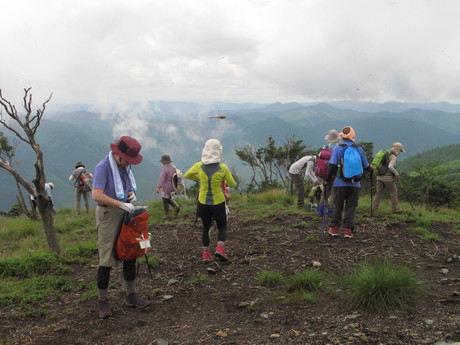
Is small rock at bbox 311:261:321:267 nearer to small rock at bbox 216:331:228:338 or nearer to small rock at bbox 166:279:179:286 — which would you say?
small rock at bbox 166:279:179:286

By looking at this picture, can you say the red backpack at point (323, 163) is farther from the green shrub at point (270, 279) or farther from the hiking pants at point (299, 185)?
the green shrub at point (270, 279)

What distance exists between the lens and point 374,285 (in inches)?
154

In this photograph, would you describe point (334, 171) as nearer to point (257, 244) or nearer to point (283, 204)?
point (257, 244)

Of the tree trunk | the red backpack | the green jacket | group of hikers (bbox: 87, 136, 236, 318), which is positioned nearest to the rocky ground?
group of hikers (bbox: 87, 136, 236, 318)

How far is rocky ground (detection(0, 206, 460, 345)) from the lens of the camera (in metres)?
3.50

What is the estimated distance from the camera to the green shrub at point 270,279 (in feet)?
16.2

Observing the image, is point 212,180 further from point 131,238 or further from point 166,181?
point 166,181

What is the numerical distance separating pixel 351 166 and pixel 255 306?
145 inches

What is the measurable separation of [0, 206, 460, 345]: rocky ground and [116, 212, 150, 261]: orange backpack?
2.62 ft

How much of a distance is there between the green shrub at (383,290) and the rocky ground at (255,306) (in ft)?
0.35

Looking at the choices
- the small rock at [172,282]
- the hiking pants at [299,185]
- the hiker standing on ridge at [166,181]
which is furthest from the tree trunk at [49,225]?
the hiking pants at [299,185]

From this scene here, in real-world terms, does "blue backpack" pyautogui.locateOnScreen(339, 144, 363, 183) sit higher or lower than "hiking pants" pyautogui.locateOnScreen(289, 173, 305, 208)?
higher

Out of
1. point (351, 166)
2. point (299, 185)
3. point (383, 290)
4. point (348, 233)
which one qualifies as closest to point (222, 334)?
point (383, 290)

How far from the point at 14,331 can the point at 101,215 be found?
1.67 m
